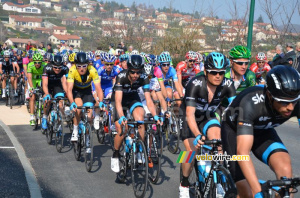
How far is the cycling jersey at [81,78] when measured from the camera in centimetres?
899

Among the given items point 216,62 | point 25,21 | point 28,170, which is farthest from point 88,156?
point 25,21

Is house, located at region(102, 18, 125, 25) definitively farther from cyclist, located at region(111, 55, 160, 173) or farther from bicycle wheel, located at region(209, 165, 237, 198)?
bicycle wheel, located at region(209, 165, 237, 198)

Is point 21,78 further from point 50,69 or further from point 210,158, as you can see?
point 210,158

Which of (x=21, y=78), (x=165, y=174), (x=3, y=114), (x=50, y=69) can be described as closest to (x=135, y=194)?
(x=165, y=174)

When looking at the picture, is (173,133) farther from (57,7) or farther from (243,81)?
(57,7)

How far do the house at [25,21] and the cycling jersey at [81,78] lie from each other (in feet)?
395

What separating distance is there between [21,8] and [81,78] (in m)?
164

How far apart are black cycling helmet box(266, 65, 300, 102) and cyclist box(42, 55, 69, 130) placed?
24.0 ft

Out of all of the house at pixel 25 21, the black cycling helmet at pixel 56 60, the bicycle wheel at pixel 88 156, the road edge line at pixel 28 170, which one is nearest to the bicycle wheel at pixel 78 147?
the bicycle wheel at pixel 88 156

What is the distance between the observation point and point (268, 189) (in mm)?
3246

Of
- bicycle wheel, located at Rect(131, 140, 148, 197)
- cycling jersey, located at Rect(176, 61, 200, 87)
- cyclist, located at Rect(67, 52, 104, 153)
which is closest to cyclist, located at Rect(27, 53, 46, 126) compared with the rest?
cyclist, located at Rect(67, 52, 104, 153)

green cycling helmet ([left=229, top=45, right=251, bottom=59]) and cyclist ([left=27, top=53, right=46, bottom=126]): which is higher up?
green cycling helmet ([left=229, top=45, right=251, bottom=59])

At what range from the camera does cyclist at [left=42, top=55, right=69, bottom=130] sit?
1028 centimetres

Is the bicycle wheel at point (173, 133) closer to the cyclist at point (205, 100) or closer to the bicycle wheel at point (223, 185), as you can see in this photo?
the cyclist at point (205, 100)
